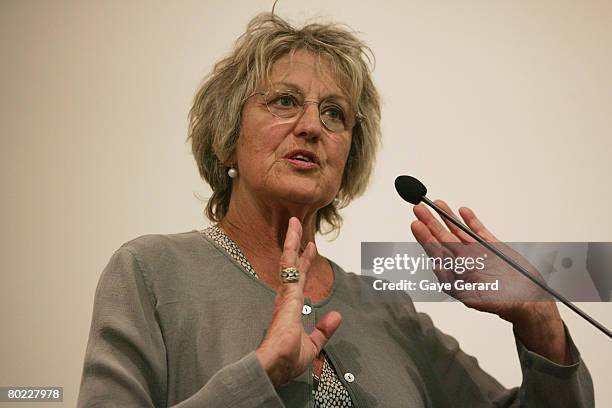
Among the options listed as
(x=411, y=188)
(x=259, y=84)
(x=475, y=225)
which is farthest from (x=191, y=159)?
(x=475, y=225)

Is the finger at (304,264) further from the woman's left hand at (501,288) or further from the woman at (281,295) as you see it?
the woman's left hand at (501,288)

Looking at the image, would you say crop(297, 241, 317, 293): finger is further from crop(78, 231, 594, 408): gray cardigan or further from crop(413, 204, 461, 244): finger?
crop(413, 204, 461, 244): finger

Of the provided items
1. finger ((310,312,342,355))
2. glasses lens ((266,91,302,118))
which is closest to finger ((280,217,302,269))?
finger ((310,312,342,355))

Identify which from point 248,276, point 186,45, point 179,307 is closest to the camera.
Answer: point 179,307

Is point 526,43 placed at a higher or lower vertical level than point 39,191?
higher

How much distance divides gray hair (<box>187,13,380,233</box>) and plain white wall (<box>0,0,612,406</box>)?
0.05 m

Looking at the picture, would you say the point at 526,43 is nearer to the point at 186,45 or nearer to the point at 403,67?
the point at 403,67

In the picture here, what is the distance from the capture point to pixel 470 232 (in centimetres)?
142

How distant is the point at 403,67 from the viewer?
6.05 feet

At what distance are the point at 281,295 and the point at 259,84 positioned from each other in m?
0.50

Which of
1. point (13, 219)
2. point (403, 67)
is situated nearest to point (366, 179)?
point (403, 67)

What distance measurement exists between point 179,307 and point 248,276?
16 centimetres

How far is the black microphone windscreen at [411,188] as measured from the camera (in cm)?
149

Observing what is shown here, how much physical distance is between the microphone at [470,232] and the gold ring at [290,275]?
308 mm
